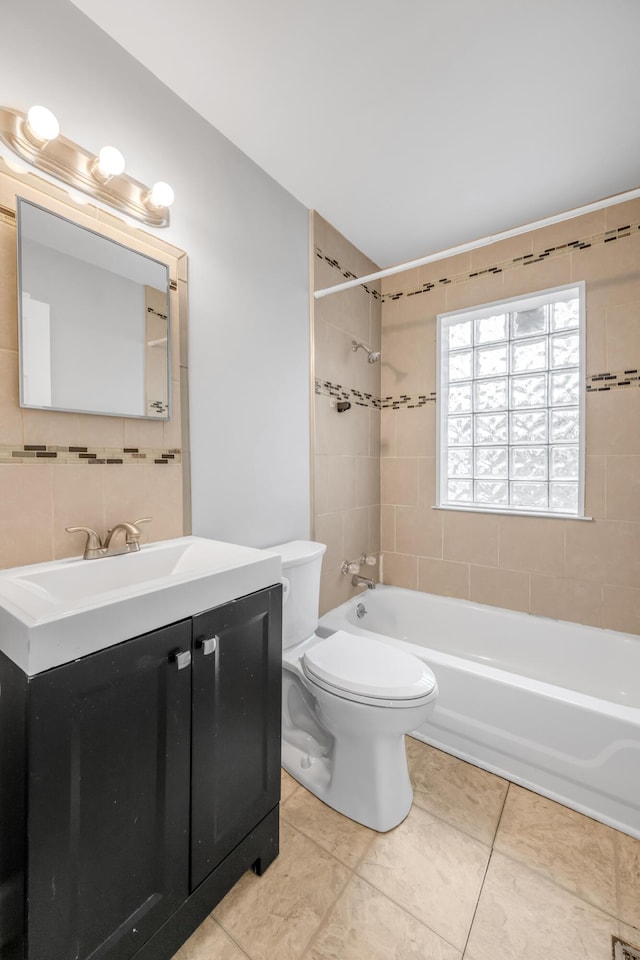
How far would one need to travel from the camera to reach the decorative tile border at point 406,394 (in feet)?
6.73

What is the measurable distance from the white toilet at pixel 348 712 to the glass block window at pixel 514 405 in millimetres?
1302

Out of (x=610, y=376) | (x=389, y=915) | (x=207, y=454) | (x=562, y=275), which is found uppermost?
(x=562, y=275)

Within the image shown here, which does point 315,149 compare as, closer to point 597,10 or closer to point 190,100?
point 190,100

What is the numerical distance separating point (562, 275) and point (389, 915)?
2727 mm

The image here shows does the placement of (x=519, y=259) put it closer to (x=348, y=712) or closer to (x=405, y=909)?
(x=348, y=712)

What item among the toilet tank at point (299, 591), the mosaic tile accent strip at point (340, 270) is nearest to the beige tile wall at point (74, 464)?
the toilet tank at point (299, 591)

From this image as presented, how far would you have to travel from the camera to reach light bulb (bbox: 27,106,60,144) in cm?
106

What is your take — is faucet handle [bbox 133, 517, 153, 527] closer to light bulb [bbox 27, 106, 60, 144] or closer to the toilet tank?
the toilet tank

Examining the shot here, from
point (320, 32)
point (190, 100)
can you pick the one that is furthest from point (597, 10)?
point (190, 100)

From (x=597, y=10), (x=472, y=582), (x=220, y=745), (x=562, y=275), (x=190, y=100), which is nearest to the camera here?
(x=220, y=745)

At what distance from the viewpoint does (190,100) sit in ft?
5.00

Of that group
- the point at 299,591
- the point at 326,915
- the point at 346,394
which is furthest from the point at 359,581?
the point at 326,915

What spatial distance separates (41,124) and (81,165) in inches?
5.8

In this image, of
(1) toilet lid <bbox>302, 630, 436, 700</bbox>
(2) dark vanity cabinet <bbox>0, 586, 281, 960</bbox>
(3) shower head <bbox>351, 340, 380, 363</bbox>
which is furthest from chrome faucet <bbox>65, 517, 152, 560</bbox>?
(3) shower head <bbox>351, 340, 380, 363</bbox>
